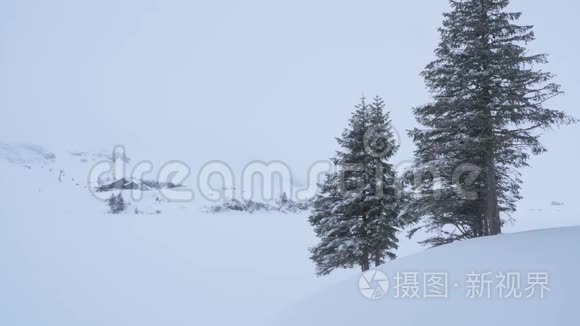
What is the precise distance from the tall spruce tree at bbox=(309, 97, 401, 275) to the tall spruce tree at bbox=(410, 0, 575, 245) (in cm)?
191

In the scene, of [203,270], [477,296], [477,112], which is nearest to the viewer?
[477,296]

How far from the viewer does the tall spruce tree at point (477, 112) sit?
10.3 meters

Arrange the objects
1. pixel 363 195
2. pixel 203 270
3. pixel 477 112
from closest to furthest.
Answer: pixel 477 112, pixel 363 195, pixel 203 270

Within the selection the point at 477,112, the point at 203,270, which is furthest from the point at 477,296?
the point at 203,270

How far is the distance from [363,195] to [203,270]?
16.8 metres

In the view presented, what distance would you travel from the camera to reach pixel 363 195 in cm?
1422

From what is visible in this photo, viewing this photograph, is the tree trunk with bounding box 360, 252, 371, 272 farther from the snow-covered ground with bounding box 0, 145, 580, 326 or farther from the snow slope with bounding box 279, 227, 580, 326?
the snow slope with bounding box 279, 227, 580, 326

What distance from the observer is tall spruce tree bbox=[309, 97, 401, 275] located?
13914 mm

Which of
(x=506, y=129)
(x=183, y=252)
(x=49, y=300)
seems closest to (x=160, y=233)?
(x=183, y=252)

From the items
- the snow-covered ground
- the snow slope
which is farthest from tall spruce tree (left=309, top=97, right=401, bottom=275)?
the snow slope

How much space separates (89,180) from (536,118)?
79.7m

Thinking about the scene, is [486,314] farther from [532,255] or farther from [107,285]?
[107,285]

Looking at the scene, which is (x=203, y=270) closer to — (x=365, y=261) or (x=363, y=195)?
(x=365, y=261)

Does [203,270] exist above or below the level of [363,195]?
below
